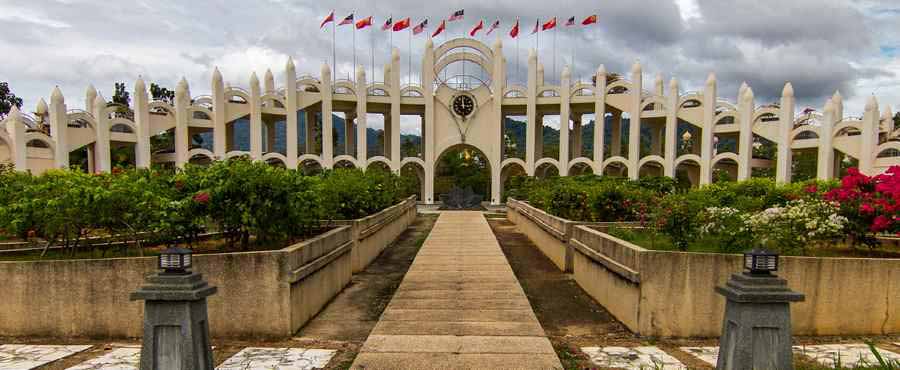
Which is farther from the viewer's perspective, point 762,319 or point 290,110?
point 290,110

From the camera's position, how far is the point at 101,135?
93.4 feet

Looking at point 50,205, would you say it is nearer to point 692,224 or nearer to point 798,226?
point 692,224

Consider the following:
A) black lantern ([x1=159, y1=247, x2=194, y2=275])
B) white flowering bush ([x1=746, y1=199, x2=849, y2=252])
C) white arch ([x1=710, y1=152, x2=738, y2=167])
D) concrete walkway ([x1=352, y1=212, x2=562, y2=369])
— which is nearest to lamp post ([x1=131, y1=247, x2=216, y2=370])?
black lantern ([x1=159, y1=247, x2=194, y2=275])

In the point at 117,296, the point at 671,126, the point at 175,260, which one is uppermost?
the point at 671,126

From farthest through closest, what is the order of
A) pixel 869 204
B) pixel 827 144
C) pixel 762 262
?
pixel 827 144
pixel 869 204
pixel 762 262

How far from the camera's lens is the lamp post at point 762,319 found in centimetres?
329

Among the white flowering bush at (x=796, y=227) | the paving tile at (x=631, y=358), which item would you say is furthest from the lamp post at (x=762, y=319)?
the white flowering bush at (x=796, y=227)

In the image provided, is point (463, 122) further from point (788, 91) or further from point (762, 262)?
point (762, 262)

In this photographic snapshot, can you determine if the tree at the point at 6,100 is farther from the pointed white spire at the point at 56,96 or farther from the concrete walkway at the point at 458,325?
the concrete walkway at the point at 458,325

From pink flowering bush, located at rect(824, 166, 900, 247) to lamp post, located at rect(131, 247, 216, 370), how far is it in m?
7.92

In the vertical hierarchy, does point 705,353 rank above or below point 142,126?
below

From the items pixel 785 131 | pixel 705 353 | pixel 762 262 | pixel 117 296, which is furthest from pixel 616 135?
pixel 117 296

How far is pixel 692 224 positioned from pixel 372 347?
4.55m

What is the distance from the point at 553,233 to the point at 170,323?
7.81 m
